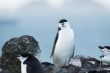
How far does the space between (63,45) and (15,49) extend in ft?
6.48

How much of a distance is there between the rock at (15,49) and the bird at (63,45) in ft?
4.93

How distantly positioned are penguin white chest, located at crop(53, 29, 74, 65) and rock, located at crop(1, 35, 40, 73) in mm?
1494

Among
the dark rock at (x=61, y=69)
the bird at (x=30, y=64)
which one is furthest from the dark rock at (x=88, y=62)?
the bird at (x=30, y=64)

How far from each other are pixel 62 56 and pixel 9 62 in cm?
213

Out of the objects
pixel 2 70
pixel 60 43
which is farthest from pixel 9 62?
pixel 60 43

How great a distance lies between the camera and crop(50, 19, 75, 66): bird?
19.1 metres

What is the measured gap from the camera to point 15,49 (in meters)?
17.7

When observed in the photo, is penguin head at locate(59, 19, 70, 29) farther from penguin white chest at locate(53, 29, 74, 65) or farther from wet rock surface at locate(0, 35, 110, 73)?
wet rock surface at locate(0, 35, 110, 73)

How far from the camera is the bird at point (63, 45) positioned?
19.1 metres

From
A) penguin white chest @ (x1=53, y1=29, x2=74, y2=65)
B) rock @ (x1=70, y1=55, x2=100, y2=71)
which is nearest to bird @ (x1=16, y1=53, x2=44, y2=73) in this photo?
rock @ (x1=70, y1=55, x2=100, y2=71)

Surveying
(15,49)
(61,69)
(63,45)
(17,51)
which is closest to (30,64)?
(61,69)

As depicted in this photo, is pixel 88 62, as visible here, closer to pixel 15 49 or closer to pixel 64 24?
pixel 64 24

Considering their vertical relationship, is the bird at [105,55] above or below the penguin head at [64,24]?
below

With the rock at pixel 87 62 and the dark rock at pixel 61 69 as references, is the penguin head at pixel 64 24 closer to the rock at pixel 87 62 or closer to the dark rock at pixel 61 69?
the rock at pixel 87 62
